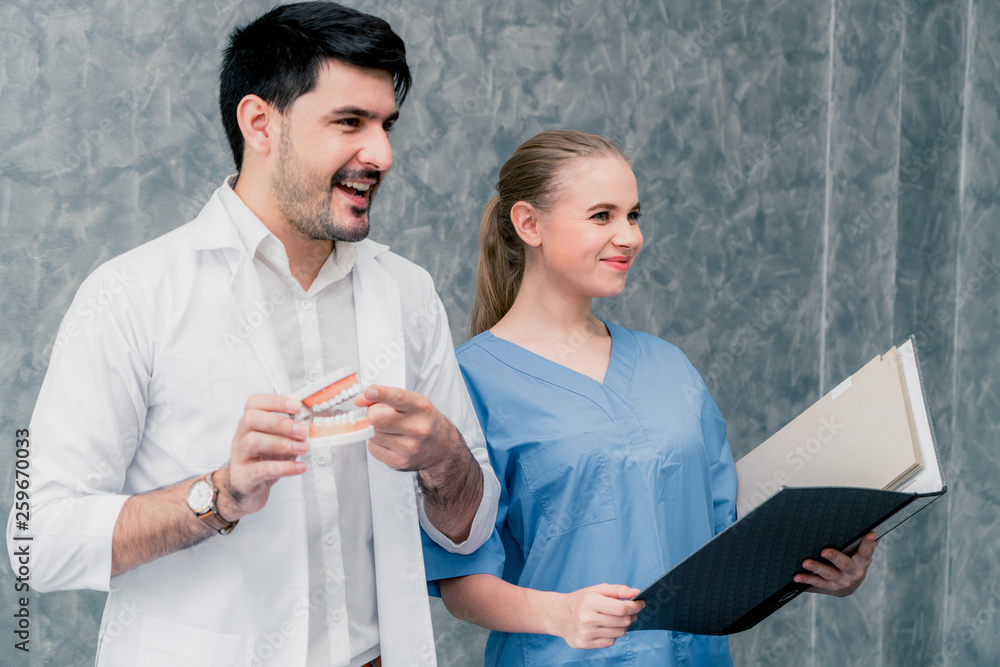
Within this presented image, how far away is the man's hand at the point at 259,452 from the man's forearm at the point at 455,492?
23cm

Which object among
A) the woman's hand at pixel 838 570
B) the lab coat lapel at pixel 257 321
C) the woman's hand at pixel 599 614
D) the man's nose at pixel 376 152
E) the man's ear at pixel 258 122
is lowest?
the woman's hand at pixel 599 614

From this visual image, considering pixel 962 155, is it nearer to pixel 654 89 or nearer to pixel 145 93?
pixel 654 89

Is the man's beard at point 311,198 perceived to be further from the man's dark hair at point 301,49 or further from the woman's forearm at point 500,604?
the woman's forearm at point 500,604

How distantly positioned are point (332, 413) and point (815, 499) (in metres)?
0.55

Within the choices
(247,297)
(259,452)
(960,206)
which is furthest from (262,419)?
(960,206)

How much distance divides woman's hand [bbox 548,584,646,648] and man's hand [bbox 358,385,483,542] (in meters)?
0.17

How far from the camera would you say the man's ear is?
105 centimetres

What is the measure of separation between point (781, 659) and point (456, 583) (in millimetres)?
1624

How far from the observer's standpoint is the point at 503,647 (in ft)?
4.47

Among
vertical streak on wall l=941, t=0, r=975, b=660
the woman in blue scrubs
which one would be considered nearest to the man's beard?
the woman in blue scrubs

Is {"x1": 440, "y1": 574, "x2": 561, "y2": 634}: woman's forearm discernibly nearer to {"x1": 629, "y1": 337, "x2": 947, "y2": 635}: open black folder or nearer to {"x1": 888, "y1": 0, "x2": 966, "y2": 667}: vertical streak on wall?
{"x1": 629, "y1": 337, "x2": 947, "y2": 635}: open black folder

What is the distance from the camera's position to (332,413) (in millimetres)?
895

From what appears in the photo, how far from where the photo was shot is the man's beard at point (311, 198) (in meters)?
1.04

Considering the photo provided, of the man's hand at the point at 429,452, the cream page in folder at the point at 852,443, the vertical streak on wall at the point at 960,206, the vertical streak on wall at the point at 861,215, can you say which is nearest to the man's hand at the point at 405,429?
the man's hand at the point at 429,452
